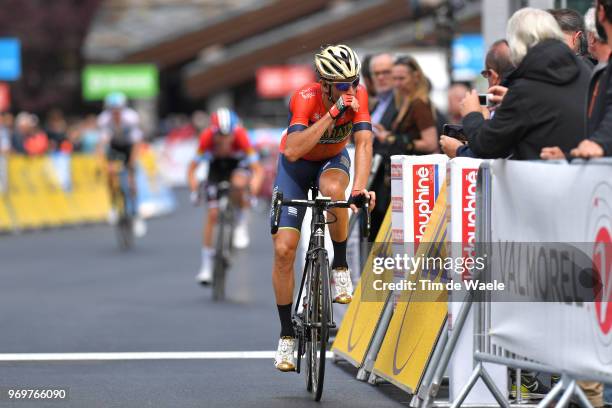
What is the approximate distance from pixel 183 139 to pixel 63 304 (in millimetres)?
38149

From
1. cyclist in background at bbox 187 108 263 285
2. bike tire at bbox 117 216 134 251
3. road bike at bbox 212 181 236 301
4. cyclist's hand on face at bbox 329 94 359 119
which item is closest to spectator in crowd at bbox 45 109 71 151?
bike tire at bbox 117 216 134 251

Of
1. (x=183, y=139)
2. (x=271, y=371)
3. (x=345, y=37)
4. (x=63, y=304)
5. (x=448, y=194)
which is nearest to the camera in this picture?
(x=448, y=194)

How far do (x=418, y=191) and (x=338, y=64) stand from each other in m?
0.96

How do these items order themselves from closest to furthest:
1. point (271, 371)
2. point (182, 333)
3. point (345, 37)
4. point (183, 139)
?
point (271, 371) → point (182, 333) → point (183, 139) → point (345, 37)

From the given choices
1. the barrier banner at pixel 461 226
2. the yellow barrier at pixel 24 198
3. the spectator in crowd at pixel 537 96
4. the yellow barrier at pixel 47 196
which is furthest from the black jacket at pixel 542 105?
the yellow barrier at pixel 24 198

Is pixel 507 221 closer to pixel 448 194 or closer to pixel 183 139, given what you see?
pixel 448 194

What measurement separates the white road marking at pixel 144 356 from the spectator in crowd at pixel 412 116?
1921 millimetres

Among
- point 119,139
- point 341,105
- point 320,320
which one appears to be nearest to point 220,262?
point 320,320

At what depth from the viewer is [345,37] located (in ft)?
244

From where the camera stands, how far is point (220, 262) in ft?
51.0

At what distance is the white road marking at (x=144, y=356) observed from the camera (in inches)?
434

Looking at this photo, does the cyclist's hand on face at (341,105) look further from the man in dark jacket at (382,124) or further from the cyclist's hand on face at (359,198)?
the man in dark jacket at (382,124)

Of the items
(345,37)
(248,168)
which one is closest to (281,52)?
(345,37)

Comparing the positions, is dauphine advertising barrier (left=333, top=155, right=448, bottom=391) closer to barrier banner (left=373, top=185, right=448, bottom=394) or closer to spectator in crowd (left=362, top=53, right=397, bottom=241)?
barrier banner (left=373, top=185, right=448, bottom=394)
